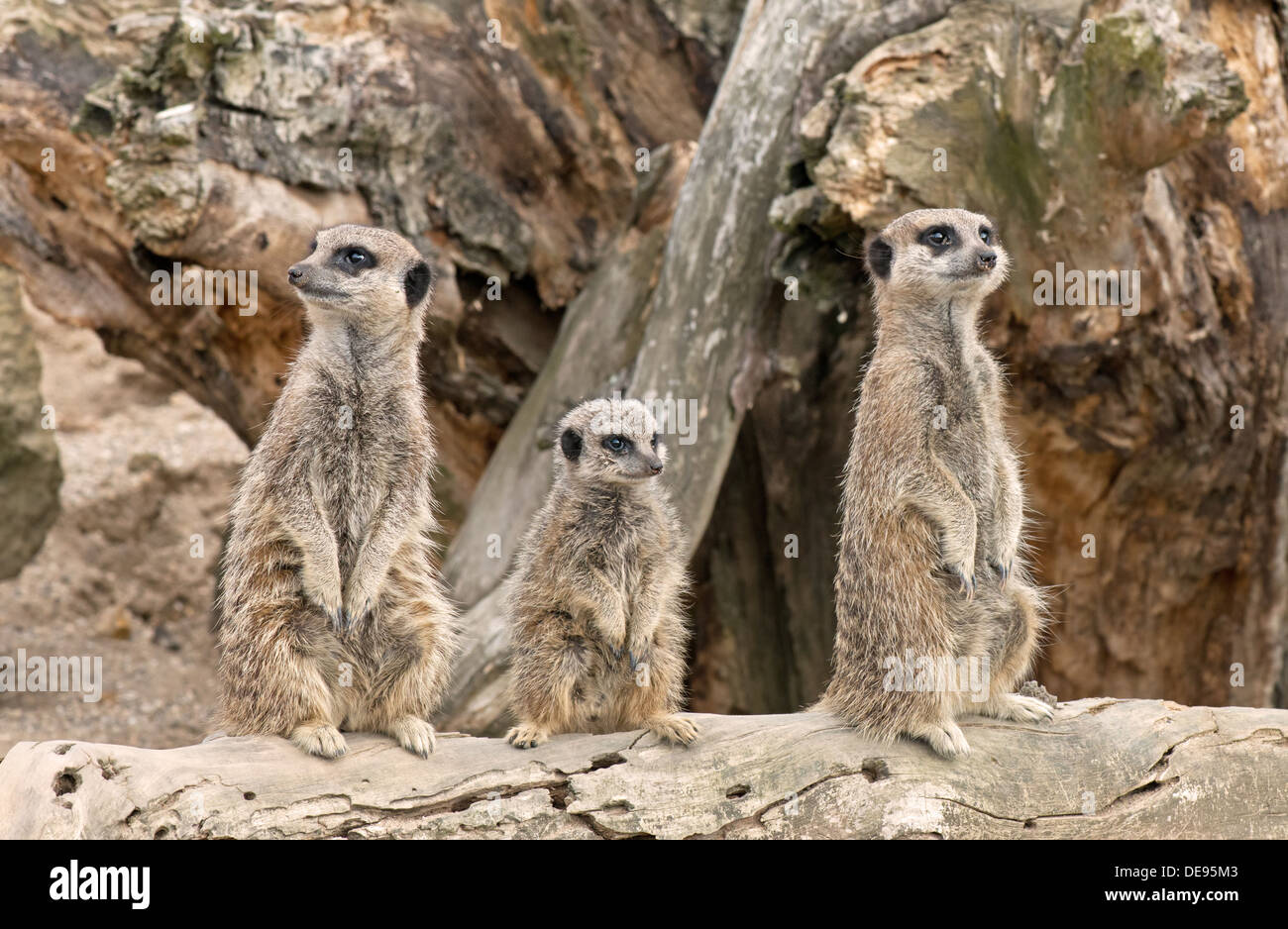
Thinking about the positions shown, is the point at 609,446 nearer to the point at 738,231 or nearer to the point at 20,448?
the point at 738,231

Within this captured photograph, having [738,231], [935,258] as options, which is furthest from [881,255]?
[738,231]

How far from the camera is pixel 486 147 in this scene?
499 cm

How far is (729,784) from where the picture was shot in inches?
117

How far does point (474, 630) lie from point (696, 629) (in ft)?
4.12

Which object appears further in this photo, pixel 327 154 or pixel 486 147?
pixel 486 147

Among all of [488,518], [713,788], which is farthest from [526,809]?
[488,518]

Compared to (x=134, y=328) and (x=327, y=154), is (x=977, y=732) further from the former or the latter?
(x=134, y=328)

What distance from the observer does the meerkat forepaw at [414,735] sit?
302 cm

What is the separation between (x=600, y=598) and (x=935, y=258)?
117 cm

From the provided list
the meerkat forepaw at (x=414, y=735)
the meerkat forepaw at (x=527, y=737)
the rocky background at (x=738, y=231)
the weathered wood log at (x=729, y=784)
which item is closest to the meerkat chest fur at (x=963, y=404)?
the weathered wood log at (x=729, y=784)

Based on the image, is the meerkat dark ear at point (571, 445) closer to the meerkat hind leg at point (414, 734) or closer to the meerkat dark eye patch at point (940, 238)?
the meerkat hind leg at point (414, 734)

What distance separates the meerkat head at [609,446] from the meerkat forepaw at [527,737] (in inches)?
26.2

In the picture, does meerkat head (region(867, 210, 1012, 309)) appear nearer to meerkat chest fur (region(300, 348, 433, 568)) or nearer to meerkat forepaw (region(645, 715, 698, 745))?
meerkat forepaw (region(645, 715, 698, 745))

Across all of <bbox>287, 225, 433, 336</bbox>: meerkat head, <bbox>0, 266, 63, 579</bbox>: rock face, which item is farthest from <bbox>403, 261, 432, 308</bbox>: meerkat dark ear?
<bbox>0, 266, 63, 579</bbox>: rock face
